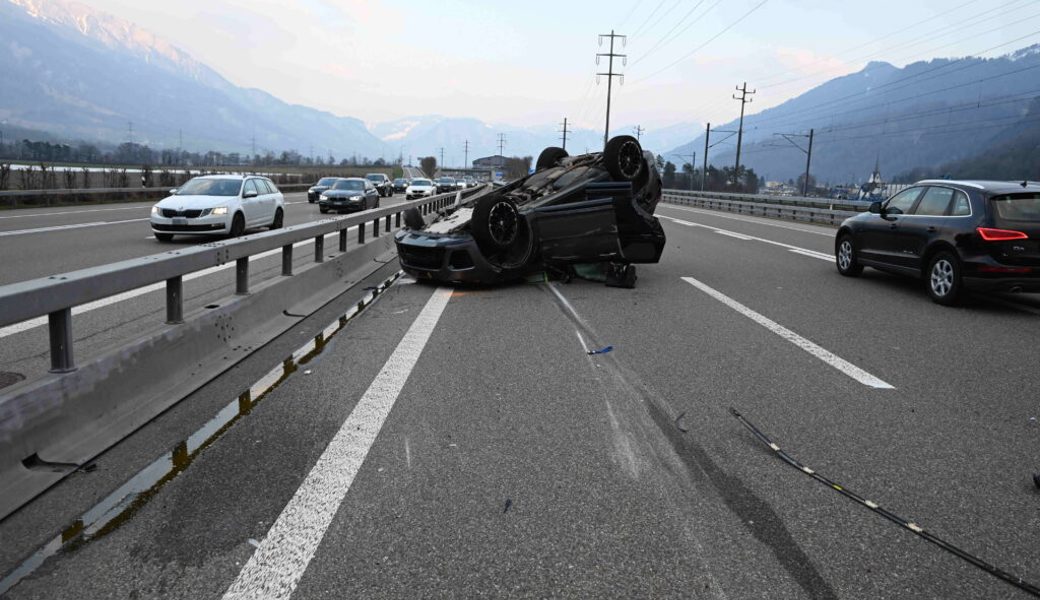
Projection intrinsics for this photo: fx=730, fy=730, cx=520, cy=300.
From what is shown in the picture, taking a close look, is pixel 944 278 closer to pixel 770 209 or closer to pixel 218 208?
pixel 218 208

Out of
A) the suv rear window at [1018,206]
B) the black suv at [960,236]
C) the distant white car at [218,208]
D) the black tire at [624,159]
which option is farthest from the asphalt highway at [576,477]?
the distant white car at [218,208]

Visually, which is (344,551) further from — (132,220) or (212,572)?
(132,220)

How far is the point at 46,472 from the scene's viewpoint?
3533 mm

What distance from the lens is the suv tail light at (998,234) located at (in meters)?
8.76

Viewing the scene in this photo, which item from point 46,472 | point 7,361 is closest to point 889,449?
point 46,472

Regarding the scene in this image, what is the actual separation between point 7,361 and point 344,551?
4.48 metres

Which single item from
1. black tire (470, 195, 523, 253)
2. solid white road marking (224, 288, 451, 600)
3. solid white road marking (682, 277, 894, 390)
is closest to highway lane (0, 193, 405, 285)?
black tire (470, 195, 523, 253)

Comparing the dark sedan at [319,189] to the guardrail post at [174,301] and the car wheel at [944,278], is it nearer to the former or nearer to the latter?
the car wheel at [944,278]

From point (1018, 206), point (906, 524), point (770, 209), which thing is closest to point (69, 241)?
point (906, 524)

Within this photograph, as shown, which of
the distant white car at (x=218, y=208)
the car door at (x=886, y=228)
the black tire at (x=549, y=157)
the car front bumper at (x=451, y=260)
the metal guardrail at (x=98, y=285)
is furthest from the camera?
the distant white car at (x=218, y=208)

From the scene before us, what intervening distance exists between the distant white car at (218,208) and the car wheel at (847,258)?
509 inches

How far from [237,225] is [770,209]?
26936 mm

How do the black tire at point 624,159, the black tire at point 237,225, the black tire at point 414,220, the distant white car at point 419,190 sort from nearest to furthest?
1. the black tire at point 414,220
2. the black tire at point 624,159
3. the black tire at point 237,225
4. the distant white car at point 419,190

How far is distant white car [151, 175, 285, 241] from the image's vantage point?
52.5ft
